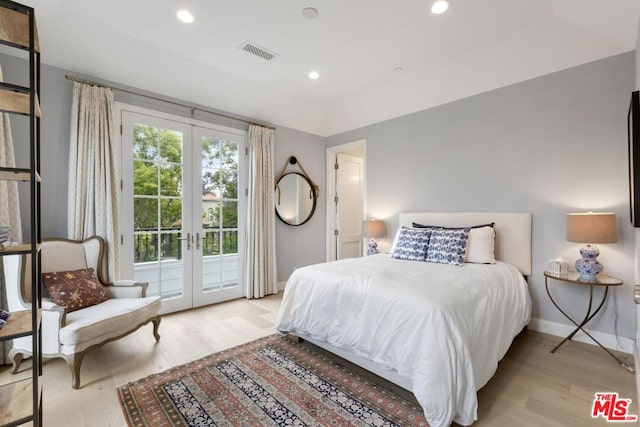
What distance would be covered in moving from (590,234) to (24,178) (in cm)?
378

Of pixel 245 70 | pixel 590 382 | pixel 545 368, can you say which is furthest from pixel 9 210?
pixel 590 382

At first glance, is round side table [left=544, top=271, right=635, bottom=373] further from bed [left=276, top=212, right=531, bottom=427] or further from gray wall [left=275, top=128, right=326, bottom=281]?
gray wall [left=275, top=128, right=326, bottom=281]

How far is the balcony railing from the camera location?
3.31 meters

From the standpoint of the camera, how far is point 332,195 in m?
5.20

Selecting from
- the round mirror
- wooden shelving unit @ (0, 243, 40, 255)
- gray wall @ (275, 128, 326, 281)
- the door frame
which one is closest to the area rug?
wooden shelving unit @ (0, 243, 40, 255)

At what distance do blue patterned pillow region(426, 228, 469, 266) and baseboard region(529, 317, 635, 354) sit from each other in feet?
3.65

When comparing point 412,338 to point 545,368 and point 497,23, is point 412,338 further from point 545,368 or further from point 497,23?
point 497,23

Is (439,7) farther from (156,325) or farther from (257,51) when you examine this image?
(156,325)

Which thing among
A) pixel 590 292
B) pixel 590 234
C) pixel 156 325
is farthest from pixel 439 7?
pixel 156 325

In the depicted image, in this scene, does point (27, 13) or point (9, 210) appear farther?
point (9, 210)

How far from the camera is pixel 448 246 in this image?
2.95 meters

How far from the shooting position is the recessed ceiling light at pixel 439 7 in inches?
93.9

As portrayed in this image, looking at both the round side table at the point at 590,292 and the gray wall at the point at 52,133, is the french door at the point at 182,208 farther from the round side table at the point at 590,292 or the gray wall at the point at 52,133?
the round side table at the point at 590,292

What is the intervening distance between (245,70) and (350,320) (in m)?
3.12
